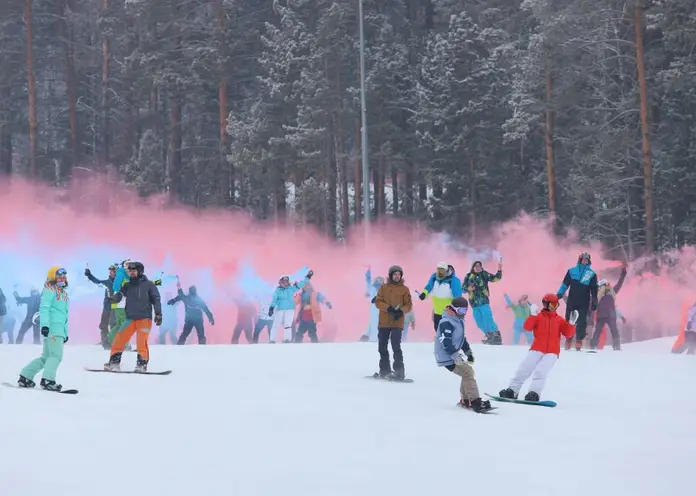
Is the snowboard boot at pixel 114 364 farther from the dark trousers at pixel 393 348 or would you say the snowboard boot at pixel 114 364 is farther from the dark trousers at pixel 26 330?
the dark trousers at pixel 26 330

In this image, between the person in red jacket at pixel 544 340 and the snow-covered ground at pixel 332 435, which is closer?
the snow-covered ground at pixel 332 435

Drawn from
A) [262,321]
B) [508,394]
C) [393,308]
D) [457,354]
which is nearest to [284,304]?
[262,321]

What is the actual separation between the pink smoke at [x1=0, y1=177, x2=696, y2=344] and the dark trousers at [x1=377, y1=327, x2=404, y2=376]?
14.7 m

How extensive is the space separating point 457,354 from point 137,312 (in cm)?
507

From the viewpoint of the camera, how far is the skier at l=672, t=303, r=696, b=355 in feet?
70.1

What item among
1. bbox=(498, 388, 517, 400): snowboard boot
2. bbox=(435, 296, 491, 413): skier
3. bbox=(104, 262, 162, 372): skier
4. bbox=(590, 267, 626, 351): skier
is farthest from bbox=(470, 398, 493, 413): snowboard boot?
bbox=(590, 267, 626, 351): skier

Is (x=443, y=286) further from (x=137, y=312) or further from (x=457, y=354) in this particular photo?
(x=137, y=312)

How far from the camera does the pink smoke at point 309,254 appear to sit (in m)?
32.3

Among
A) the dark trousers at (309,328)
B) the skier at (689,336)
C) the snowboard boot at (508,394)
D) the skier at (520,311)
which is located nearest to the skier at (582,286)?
the skier at (689,336)

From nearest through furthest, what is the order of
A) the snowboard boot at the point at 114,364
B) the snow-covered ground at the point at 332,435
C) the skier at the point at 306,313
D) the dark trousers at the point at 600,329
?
1. the snow-covered ground at the point at 332,435
2. the snowboard boot at the point at 114,364
3. the dark trousers at the point at 600,329
4. the skier at the point at 306,313

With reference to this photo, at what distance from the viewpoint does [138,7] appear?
45.5 metres

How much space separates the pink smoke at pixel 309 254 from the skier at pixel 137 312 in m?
14.9

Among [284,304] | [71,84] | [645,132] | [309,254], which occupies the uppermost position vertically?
[71,84]

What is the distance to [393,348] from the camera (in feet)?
50.9
